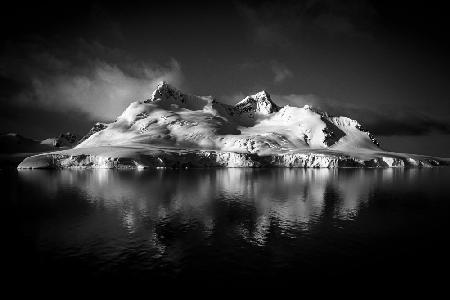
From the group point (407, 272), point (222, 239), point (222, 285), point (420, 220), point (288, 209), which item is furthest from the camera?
point (288, 209)

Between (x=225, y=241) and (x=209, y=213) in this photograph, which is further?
(x=209, y=213)

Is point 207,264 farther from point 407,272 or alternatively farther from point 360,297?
point 407,272

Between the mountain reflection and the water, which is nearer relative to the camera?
the water

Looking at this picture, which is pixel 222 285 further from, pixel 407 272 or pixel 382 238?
pixel 382 238

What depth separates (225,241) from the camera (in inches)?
1598

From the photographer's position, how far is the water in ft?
99.0

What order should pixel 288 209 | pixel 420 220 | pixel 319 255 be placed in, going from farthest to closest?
pixel 288 209, pixel 420 220, pixel 319 255

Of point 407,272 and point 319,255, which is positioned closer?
point 407,272

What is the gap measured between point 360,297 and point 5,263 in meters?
32.8

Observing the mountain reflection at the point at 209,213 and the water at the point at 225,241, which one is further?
the mountain reflection at the point at 209,213

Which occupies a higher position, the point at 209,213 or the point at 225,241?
the point at 209,213

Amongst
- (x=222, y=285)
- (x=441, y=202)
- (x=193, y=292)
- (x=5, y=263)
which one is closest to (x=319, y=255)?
(x=222, y=285)

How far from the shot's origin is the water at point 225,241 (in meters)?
30.2

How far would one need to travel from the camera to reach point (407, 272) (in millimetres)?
30906
